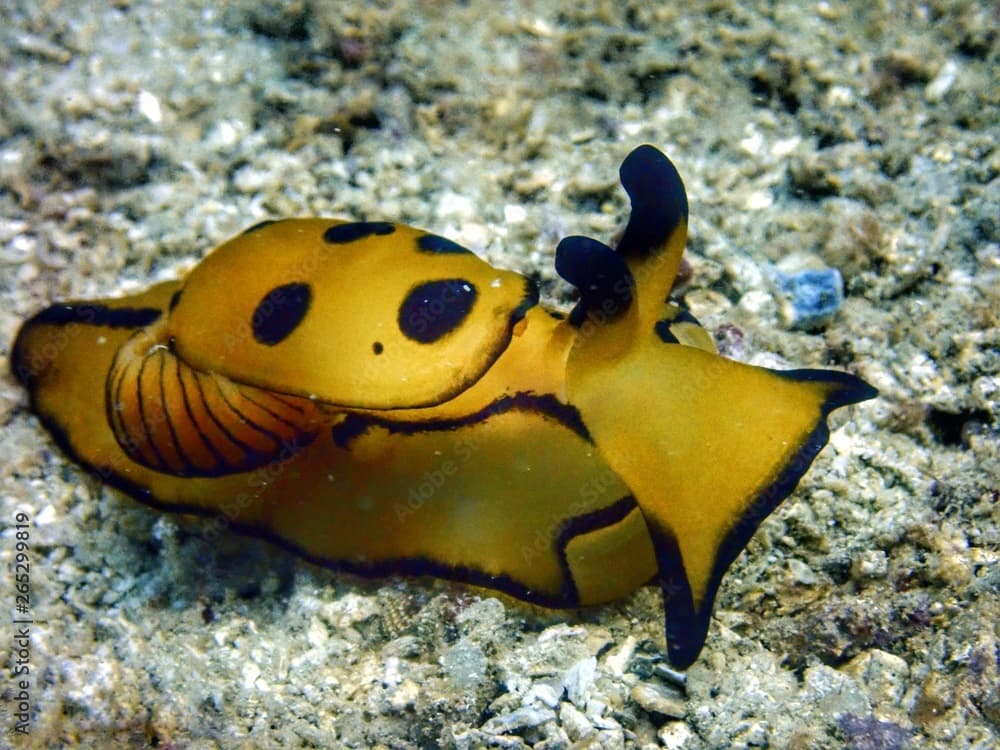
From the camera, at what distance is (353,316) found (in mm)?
2721

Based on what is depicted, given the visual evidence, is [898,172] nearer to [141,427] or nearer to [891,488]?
[891,488]

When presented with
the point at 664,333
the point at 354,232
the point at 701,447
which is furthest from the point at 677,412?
the point at 354,232

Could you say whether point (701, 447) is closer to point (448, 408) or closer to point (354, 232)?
point (448, 408)

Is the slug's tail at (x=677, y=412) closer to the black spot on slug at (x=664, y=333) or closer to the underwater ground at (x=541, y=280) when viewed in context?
the black spot on slug at (x=664, y=333)

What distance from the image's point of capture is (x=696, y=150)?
4.27 meters

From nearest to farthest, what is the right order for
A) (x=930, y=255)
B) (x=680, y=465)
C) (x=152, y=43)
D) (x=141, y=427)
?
(x=680, y=465), (x=141, y=427), (x=930, y=255), (x=152, y=43)

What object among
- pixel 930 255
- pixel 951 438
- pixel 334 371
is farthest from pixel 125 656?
pixel 930 255

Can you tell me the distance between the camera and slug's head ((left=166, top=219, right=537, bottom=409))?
2656 millimetres

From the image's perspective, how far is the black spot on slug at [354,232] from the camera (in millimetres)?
2998

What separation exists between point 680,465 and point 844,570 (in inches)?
33.4

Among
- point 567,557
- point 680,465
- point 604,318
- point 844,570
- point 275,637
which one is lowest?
point 275,637

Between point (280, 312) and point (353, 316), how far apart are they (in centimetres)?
28
